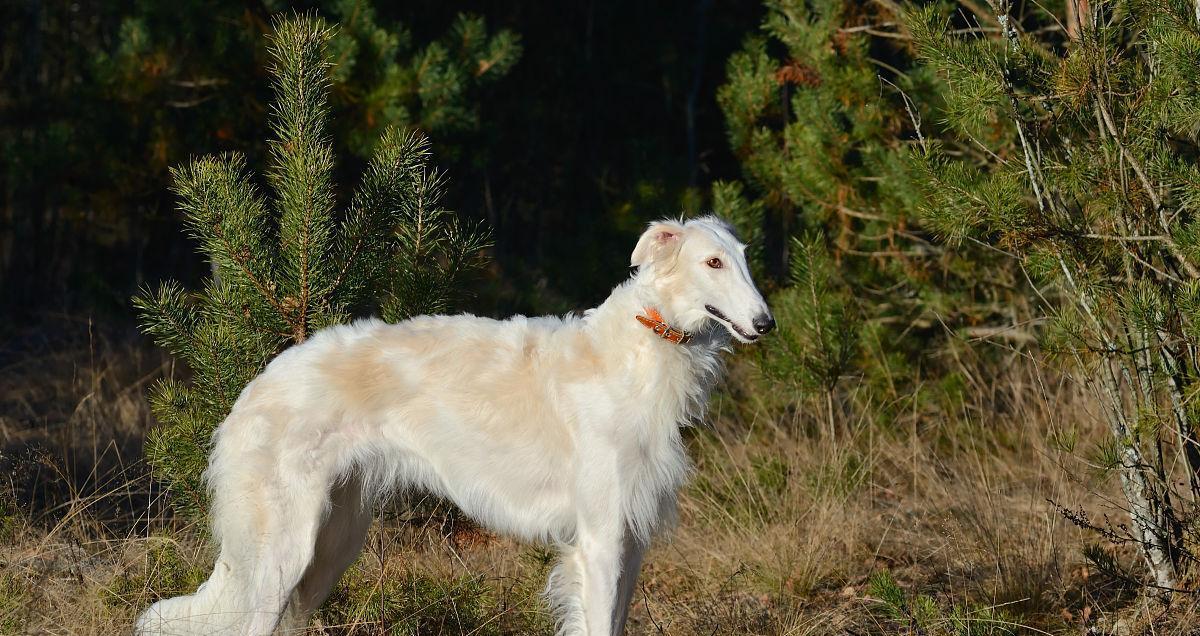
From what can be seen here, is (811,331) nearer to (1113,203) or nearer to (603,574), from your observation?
(1113,203)

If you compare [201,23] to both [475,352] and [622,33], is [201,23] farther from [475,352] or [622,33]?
[622,33]

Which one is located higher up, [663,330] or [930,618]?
[663,330]

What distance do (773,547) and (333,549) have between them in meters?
1.94

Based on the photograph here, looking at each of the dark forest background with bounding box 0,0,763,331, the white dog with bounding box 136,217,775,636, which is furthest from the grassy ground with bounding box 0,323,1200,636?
the dark forest background with bounding box 0,0,763,331

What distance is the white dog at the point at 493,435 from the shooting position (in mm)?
3715

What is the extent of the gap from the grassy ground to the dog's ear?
1.10m

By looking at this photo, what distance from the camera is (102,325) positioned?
938cm

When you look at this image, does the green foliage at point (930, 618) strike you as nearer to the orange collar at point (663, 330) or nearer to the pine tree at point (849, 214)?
the orange collar at point (663, 330)

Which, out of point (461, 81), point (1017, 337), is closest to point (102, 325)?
point (461, 81)

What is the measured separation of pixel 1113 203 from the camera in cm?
397

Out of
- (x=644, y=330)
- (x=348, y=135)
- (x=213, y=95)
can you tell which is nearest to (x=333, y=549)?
(x=644, y=330)

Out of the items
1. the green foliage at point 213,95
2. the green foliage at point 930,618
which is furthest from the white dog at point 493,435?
the green foliage at point 213,95

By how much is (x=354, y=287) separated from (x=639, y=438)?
1260mm

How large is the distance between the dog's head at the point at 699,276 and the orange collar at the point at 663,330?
0.09 feet
